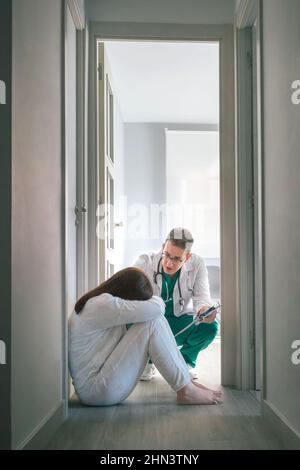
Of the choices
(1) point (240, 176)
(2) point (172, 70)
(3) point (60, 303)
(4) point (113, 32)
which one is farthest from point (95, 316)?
(2) point (172, 70)

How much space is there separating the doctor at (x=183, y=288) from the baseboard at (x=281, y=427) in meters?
1.00

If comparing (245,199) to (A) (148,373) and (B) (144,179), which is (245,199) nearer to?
(A) (148,373)

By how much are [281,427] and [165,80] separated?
378 cm

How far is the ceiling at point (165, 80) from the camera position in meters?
4.23

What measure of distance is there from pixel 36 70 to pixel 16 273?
0.75 meters

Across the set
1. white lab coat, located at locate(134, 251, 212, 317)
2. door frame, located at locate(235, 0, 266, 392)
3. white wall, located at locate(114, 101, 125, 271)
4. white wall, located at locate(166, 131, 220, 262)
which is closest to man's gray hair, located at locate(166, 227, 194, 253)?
white lab coat, located at locate(134, 251, 212, 317)

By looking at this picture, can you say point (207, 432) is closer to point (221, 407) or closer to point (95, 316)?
point (221, 407)

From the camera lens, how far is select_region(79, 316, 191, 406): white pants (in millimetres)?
2438

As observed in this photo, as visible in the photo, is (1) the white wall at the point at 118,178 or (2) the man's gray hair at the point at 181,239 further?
(1) the white wall at the point at 118,178

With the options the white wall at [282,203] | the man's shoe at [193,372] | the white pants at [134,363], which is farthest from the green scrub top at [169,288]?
the white wall at [282,203]

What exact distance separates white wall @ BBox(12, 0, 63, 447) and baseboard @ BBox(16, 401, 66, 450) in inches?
0.7

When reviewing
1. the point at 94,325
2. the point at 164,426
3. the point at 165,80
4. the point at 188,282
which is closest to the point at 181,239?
the point at 188,282

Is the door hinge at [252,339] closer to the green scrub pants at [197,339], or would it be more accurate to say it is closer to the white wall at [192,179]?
the green scrub pants at [197,339]

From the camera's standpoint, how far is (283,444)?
1.88 metres
